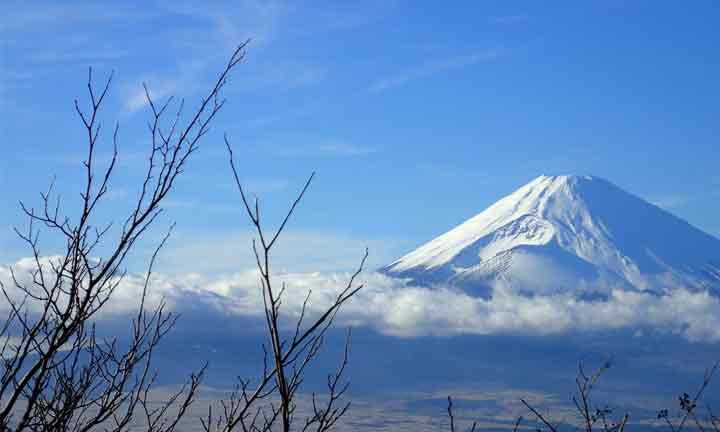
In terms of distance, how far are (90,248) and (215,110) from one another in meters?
1.03

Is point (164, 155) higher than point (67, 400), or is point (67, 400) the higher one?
point (164, 155)

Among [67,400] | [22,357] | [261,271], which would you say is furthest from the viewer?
[67,400]

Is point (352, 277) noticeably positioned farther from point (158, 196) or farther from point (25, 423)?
point (25, 423)

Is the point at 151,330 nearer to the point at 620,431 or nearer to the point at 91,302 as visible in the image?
the point at 91,302

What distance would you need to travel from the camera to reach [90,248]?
5434 mm

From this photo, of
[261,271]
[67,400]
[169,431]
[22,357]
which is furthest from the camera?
[169,431]

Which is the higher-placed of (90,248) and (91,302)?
(90,248)

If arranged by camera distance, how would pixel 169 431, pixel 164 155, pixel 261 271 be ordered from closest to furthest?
1. pixel 261 271
2. pixel 164 155
3. pixel 169 431

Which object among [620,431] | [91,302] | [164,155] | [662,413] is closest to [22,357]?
[91,302]

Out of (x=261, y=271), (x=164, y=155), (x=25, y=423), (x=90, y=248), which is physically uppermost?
(x=164, y=155)

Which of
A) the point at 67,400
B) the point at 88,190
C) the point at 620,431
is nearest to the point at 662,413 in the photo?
the point at 620,431

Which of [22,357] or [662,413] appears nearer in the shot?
[22,357]

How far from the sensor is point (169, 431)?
630 centimetres

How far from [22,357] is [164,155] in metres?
1.28
